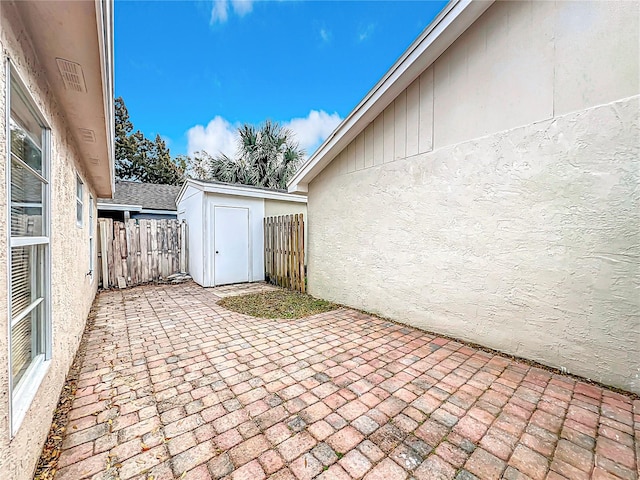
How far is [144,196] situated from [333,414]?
50.5ft

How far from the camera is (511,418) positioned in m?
2.23

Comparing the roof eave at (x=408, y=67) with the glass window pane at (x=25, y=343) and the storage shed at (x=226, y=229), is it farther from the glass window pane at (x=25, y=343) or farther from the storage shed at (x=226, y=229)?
the glass window pane at (x=25, y=343)

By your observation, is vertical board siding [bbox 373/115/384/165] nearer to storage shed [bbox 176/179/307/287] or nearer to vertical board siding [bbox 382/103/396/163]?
vertical board siding [bbox 382/103/396/163]

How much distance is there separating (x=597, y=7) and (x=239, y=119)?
1654 cm

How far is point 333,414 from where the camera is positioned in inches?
89.3

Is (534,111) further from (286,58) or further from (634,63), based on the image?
(286,58)

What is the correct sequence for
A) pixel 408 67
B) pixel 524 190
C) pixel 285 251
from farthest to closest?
pixel 285 251 < pixel 408 67 < pixel 524 190

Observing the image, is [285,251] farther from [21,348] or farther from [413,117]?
[21,348]

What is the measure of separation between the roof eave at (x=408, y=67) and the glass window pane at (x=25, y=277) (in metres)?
4.44

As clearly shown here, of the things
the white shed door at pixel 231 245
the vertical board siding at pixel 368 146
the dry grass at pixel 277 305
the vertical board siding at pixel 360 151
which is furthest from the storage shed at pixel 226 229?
the vertical board siding at pixel 368 146

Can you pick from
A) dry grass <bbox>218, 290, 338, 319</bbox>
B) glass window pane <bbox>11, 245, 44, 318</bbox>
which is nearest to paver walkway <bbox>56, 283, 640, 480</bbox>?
glass window pane <bbox>11, 245, 44, 318</bbox>

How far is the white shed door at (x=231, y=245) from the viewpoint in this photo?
756 cm

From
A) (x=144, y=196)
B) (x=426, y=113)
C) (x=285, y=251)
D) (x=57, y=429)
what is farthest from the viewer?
(x=144, y=196)

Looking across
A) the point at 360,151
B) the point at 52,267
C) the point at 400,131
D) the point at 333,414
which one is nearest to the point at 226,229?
the point at 360,151
